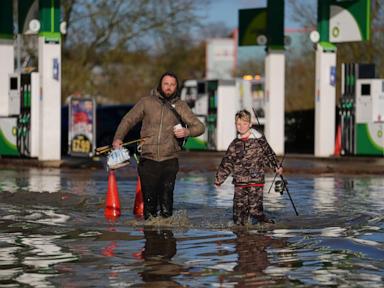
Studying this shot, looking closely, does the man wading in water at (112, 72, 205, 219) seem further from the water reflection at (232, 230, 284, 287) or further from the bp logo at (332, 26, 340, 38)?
the bp logo at (332, 26, 340, 38)

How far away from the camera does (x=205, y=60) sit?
79.4 meters

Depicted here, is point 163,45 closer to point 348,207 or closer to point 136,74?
point 136,74

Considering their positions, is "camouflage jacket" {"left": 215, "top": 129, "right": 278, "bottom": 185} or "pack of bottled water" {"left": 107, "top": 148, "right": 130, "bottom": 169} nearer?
"camouflage jacket" {"left": 215, "top": 129, "right": 278, "bottom": 185}

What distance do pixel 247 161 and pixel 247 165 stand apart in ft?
0.16

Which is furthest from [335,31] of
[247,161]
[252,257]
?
[252,257]

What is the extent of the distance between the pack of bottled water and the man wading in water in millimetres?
283

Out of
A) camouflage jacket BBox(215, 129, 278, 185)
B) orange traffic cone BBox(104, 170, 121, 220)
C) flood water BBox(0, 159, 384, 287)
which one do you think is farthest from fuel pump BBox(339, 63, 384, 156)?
camouflage jacket BBox(215, 129, 278, 185)

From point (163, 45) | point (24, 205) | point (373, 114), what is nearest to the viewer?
point (24, 205)

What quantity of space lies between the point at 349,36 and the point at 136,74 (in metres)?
30.8

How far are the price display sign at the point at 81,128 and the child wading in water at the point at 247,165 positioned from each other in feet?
49.4

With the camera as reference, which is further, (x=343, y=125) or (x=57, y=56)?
(x=343, y=125)

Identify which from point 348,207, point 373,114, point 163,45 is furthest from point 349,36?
point 163,45

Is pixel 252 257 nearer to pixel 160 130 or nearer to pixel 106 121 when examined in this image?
pixel 160 130

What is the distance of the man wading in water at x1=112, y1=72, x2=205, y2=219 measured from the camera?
1284 cm
